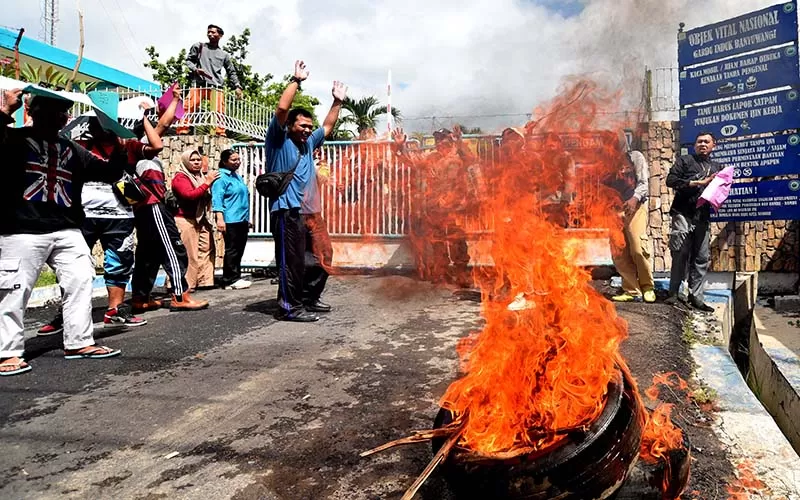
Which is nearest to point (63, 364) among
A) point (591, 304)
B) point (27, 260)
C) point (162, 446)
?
point (27, 260)

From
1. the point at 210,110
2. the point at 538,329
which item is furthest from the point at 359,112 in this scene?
the point at 538,329

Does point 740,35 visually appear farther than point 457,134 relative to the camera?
Yes

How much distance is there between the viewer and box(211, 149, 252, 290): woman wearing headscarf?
8.71 metres

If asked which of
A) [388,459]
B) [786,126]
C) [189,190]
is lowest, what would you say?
[388,459]

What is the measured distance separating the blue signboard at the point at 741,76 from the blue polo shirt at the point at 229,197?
22.9 feet

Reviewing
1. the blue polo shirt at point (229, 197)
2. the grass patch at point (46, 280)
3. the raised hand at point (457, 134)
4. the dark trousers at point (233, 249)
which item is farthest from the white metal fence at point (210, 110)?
the raised hand at point (457, 134)

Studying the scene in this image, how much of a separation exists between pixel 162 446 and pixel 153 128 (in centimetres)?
355

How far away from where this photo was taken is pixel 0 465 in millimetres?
2826

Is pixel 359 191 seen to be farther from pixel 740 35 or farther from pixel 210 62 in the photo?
pixel 740 35

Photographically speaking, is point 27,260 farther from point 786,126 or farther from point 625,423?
point 786,126

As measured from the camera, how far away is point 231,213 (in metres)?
8.77

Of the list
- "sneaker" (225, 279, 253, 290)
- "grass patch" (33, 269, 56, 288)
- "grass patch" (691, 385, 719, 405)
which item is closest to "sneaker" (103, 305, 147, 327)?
"sneaker" (225, 279, 253, 290)

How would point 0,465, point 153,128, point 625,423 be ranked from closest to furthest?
point 625,423 < point 0,465 < point 153,128

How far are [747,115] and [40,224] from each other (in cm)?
866
